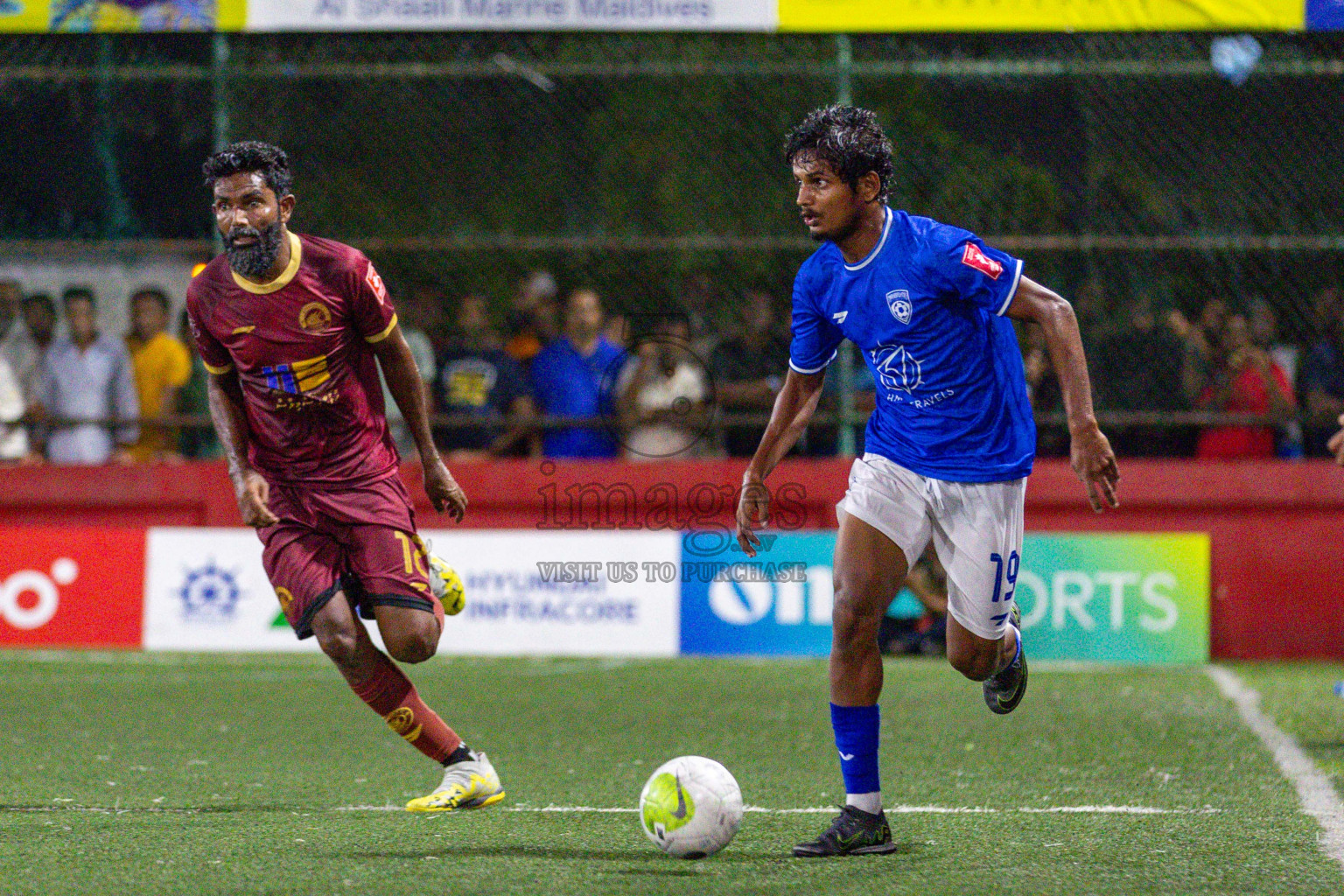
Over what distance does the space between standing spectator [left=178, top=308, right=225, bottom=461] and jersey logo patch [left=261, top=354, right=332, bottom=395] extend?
6.78 meters

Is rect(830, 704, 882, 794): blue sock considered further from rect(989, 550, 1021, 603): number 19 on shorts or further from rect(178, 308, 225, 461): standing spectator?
rect(178, 308, 225, 461): standing spectator

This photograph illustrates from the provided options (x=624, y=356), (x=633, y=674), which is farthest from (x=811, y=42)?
(x=633, y=674)

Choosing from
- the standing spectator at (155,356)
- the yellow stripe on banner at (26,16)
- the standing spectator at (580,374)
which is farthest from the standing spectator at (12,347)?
the standing spectator at (580,374)

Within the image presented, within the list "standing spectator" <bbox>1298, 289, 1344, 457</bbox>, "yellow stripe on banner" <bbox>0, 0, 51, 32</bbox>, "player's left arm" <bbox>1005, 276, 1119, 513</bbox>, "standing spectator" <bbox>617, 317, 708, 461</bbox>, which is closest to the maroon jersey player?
"player's left arm" <bbox>1005, 276, 1119, 513</bbox>

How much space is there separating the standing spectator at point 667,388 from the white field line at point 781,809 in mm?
6092

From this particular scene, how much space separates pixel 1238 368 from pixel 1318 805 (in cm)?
658

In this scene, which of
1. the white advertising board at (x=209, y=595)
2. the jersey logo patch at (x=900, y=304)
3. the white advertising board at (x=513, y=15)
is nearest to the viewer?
the jersey logo patch at (x=900, y=304)

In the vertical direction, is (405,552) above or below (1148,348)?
below

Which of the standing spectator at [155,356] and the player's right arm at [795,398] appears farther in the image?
the standing spectator at [155,356]

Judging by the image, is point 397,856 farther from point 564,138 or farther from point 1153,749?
point 564,138

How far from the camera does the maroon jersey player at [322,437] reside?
17.2 ft

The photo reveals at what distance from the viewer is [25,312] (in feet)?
39.0

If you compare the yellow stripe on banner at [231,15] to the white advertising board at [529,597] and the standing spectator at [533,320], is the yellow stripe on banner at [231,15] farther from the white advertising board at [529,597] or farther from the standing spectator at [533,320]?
the white advertising board at [529,597]

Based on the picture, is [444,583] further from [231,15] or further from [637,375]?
[231,15]
